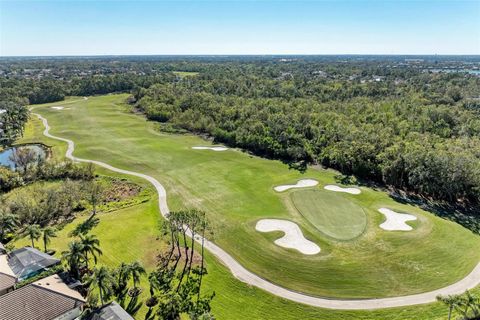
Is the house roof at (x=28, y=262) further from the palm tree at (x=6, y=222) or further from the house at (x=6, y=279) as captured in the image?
the palm tree at (x=6, y=222)

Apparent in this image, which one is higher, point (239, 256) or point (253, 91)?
point (253, 91)

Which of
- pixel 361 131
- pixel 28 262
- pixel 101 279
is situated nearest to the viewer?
pixel 101 279

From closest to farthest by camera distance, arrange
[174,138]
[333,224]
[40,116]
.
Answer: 1. [333,224]
2. [174,138]
3. [40,116]


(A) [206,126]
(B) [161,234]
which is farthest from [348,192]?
(A) [206,126]

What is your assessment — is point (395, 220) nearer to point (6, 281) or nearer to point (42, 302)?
point (42, 302)

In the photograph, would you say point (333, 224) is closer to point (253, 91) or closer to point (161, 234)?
point (161, 234)

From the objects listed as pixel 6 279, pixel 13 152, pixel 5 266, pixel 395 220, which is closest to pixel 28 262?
pixel 5 266

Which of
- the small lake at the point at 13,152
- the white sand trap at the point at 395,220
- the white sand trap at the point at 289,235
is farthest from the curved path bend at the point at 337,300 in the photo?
the small lake at the point at 13,152
